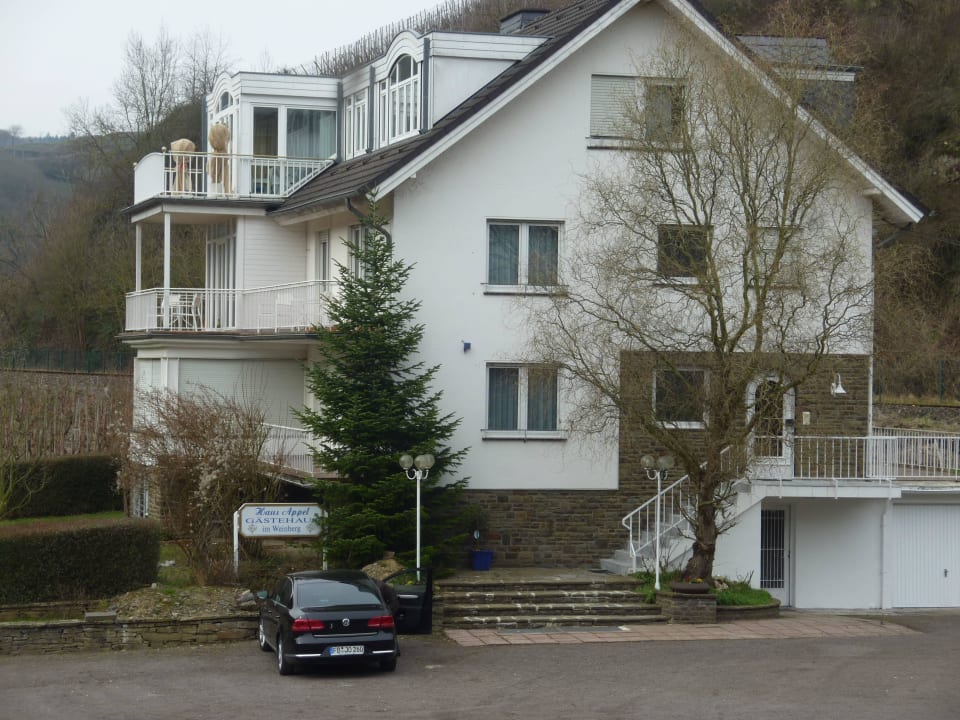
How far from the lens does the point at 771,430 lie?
23516mm

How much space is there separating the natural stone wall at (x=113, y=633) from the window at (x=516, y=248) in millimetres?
8282

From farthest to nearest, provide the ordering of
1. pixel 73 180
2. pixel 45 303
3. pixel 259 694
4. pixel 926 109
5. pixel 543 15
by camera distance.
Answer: pixel 73 180
pixel 45 303
pixel 926 109
pixel 543 15
pixel 259 694

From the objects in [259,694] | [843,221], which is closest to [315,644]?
[259,694]

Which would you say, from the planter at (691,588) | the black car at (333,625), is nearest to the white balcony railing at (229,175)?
the planter at (691,588)

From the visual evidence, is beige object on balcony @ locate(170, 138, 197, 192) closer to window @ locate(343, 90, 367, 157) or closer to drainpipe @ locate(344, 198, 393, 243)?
window @ locate(343, 90, 367, 157)

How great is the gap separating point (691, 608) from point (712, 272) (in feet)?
18.4

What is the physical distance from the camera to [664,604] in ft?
71.6

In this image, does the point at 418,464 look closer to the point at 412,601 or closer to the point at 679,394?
the point at 412,601

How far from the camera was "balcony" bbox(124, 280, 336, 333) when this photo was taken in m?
26.6

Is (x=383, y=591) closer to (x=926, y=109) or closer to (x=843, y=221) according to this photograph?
(x=843, y=221)

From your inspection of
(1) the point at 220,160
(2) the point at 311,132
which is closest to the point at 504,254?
(2) the point at 311,132

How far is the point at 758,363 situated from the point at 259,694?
964 centimetres

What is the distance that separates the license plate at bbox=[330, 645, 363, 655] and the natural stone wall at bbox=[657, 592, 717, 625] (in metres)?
6.80

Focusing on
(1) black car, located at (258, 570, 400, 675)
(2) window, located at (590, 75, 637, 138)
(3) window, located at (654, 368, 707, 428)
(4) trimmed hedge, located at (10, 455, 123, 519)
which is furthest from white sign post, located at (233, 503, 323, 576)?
(4) trimmed hedge, located at (10, 455, 123, 519)
